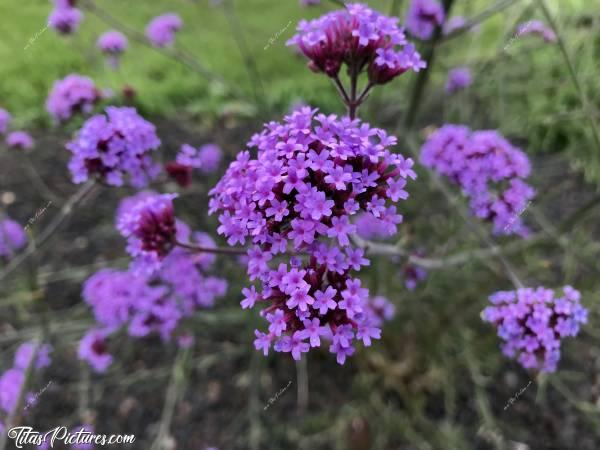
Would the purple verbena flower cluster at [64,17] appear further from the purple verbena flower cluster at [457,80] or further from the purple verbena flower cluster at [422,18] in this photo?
the purple verbena flower cluster at [457,80]

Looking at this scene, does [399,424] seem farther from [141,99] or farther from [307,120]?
[141,99]

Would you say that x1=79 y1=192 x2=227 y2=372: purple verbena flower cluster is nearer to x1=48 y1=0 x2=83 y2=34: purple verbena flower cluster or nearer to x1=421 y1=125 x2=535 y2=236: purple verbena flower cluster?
x1=421 y1=125 x2=535 y2=236: purple verbena flower cluster

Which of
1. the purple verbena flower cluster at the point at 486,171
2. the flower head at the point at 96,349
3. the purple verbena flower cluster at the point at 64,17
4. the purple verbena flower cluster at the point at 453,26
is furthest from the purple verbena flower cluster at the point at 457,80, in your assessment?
the flower head at the point at 96,349

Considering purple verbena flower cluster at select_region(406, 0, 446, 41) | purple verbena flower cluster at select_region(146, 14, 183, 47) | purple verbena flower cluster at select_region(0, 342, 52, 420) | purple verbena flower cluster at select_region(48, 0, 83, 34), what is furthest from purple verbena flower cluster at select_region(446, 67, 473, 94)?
purple verbena flower cluster at select_region(0, 342, 52, 420)

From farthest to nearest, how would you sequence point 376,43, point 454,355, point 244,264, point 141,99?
point 141,99, point 454,355, point 244,264, point 376,43

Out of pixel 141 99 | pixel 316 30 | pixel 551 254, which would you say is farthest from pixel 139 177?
pixel 141 99

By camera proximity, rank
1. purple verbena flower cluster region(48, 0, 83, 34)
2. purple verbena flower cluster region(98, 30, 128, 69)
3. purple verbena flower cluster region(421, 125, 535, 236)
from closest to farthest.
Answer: purple verbena flower cluster region(421, 125, 535, 236), purple verbena flower cluster region(48, 0, 83, 34), purple verbena flower cluster region(98, 30, 128, 69)
